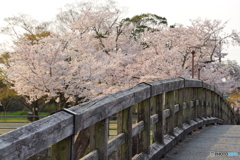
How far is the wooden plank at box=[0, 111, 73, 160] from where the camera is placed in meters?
1.63

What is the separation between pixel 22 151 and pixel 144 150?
97.3 inches

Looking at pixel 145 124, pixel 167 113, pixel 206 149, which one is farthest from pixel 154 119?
pixel 206 149

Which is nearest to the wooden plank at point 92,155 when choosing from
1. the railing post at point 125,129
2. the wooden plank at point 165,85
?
the railing post at point 125,129

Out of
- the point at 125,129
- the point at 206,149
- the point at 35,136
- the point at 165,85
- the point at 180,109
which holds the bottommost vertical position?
the point at 206,149

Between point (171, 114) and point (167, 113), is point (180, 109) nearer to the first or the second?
point (171, 114)

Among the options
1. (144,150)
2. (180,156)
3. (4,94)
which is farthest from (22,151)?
(4,94)

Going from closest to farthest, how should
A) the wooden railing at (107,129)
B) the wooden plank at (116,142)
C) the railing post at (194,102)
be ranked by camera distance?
the wooden railing at (107,129), the wooden plank at (116,142), the railing post at (194,102)

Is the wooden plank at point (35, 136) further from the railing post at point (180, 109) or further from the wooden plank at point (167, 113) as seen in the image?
the railing post at point (180, 109)

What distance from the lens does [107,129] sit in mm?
2863

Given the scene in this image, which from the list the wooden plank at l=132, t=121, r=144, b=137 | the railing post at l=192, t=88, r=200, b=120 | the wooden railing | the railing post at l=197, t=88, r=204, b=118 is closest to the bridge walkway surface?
the wooden railing

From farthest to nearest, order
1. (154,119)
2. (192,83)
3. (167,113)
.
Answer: (192,83) → (167,113) → (154,119)

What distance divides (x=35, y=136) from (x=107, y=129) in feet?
3.57

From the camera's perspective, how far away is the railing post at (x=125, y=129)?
3410 millimetres

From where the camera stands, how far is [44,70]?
813 inches
